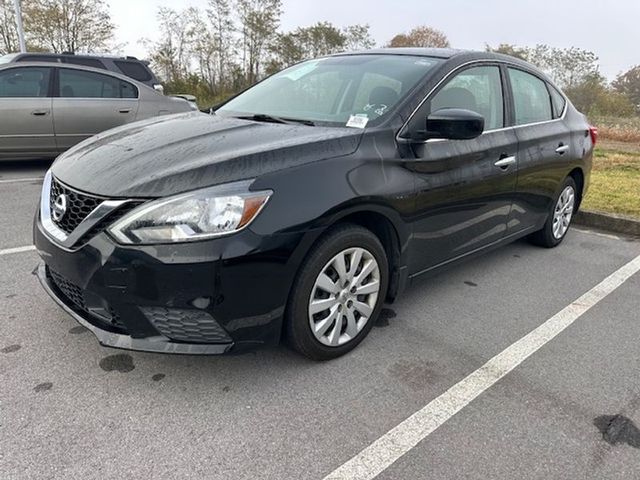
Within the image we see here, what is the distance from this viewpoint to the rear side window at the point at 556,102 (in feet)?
14.0

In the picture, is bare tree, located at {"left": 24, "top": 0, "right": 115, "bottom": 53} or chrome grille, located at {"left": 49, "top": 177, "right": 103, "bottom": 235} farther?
bare tree, located at {"left": 24, "top": 0, "right": 115, "bottom": 53}

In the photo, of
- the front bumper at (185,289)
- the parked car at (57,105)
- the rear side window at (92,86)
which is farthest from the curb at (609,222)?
the rear side window at (92,86)

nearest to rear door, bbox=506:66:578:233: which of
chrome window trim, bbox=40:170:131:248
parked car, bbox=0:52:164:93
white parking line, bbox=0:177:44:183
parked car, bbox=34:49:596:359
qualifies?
parked car, bbox=34:49:596:359

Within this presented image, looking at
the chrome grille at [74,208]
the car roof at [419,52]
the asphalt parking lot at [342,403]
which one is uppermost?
the car roof at [419,52]

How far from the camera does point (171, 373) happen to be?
2.44 m

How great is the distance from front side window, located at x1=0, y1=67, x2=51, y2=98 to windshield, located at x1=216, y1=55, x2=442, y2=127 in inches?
168

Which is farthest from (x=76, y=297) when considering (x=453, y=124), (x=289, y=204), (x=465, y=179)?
(x=465, y=179)

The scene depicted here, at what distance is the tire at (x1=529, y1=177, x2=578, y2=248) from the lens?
4402 mm

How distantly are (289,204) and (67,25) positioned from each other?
1004 inches

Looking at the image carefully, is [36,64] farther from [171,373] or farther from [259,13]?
[259,13]

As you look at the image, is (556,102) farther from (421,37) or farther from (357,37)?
(421,37)

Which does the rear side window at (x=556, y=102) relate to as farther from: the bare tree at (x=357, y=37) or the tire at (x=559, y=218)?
the bare tree at (x=357, y=37)

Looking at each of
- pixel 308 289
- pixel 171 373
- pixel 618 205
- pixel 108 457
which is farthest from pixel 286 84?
pixel 618 205

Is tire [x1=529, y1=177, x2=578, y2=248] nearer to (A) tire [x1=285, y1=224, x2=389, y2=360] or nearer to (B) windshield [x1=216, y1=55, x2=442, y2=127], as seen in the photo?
(B) windshield [x1=216, y1=55, x2=442, y2=127]
